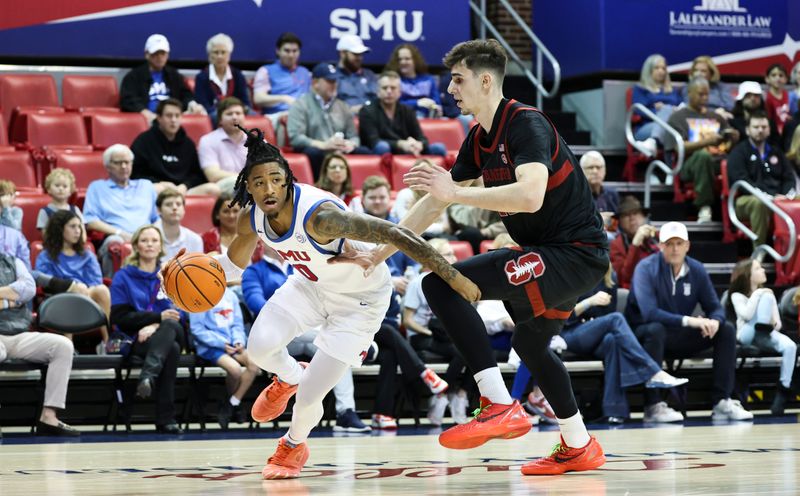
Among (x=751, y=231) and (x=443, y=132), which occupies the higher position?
(x=443, y=132)

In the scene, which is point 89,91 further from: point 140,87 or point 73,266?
point 73,266

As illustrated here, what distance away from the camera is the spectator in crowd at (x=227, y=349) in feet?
28.7

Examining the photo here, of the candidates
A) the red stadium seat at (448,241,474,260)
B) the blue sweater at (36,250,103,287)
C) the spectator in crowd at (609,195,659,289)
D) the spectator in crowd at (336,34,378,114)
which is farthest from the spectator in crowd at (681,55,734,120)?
the blue sweater at (36,250,103,287)

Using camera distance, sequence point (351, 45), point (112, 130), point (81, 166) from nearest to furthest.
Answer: point (81, 166) → point (112, 130) → point (351, 45)

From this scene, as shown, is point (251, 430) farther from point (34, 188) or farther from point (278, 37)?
point (278, 37)

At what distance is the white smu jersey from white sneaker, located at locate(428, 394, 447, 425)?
3507 millimetres

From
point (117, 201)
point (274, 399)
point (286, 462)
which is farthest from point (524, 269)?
point (117, 201)

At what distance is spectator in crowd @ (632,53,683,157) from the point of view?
43.8ft

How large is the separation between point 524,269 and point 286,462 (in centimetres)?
A: 139

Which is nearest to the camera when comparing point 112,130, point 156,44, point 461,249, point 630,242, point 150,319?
point 150,319

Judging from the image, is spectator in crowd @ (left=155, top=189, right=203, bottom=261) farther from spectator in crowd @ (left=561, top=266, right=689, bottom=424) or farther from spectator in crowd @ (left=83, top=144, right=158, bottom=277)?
spectator in crowd @ (left=561, top=266, right=689, bottom=424)

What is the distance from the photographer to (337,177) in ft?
33.2

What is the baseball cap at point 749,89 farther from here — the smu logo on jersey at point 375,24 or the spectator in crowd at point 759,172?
the smu logo on jersey at point 375,24

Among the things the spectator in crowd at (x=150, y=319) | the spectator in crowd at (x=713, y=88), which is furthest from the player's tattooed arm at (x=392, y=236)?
the spectator in crowd at (x=713, y=88)
